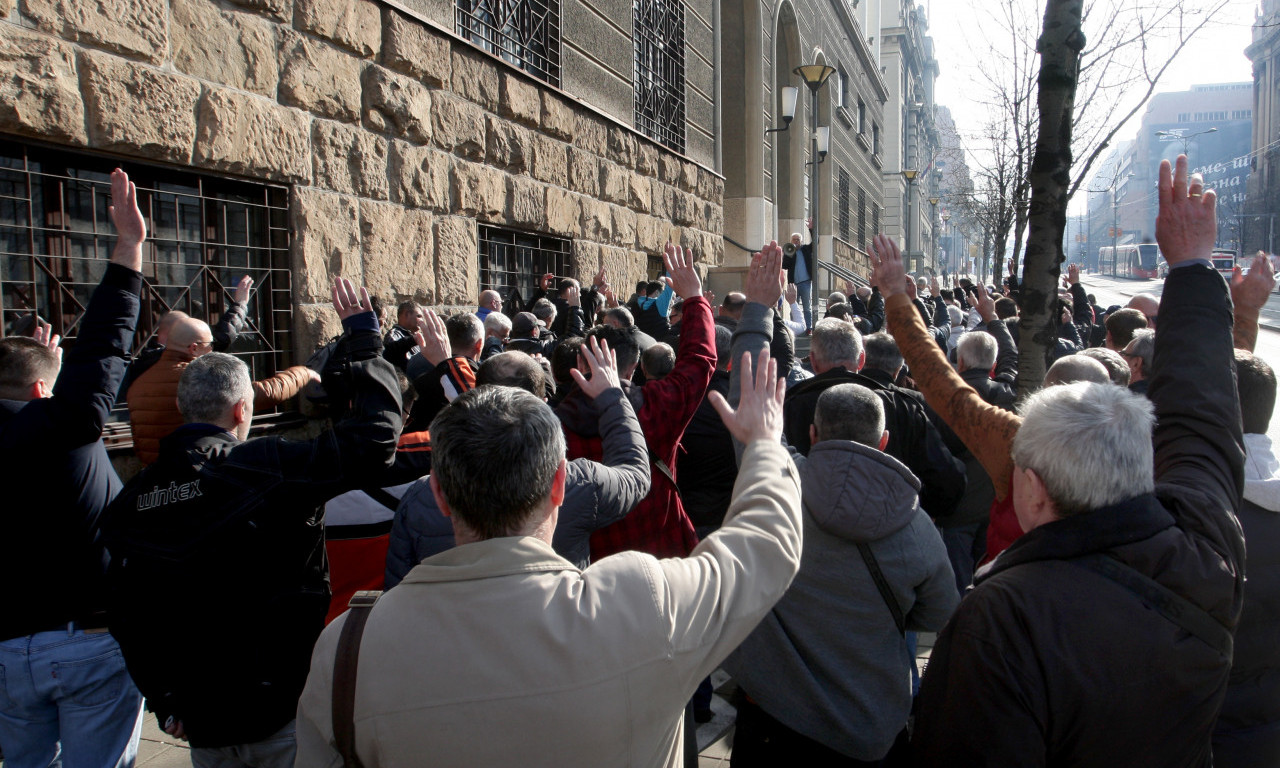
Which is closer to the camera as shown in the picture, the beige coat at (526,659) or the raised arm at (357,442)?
the beige coat at (526,659)

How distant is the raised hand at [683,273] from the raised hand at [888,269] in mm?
680

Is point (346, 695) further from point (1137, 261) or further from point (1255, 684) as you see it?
point (1137, 261)

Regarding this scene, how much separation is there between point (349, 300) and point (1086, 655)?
2496 millimetres

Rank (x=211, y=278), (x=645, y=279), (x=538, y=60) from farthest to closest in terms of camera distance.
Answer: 1. (x=645, y=279)
2. (x=538, y=60)
3. (x=211, y=278)

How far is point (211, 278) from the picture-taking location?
531 cm

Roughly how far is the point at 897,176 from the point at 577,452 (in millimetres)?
52998

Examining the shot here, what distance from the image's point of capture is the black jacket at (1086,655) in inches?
60.1

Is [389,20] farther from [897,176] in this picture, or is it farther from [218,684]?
[897,176]

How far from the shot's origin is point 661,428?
3.21 metres

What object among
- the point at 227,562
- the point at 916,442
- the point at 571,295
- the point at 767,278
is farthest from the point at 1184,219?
the point at 571,295

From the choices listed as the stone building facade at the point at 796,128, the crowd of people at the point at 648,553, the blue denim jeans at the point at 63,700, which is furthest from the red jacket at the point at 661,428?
Answer: the stone building facade at the point at 796,128

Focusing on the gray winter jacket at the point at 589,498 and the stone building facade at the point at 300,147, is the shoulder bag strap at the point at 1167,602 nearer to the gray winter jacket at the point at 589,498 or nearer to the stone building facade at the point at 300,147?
the gray winter jacket at the point at 589,498

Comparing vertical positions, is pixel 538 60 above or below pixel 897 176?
below

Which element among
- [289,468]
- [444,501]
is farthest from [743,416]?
[289,468]
